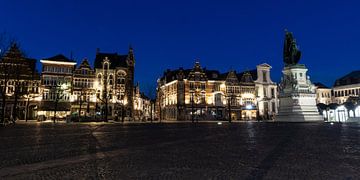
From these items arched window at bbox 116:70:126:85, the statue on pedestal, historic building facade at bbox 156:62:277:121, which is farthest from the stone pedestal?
arched window at bbox 116:70:126:85

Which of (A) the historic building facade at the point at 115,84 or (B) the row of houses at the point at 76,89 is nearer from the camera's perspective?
(B) the row of houses at the point at 76,89

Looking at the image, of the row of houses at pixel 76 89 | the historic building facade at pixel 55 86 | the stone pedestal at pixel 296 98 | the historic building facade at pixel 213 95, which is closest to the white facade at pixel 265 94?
the historic building facade at pixel 213 95

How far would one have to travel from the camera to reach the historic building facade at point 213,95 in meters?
73.8

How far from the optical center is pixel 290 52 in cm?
4062

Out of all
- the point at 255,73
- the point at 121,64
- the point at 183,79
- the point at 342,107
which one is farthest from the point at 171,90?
the point at 342,107

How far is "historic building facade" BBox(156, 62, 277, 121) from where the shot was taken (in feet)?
242

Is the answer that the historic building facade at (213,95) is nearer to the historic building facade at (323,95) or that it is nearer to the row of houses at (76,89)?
the row of houses at (76,89)

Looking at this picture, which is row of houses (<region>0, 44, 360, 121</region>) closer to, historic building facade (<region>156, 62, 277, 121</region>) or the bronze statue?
historic building facade (<region>156, 62, 277, 121</region>)

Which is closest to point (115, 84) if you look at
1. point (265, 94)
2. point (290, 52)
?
point (290, 52)

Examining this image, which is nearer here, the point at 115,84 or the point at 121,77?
the point at 115,84

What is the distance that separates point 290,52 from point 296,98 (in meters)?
8.14

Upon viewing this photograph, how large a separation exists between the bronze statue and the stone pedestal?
1961mm

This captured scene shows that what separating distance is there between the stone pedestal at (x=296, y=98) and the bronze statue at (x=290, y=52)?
1.96 m

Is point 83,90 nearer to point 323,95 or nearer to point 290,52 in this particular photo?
point 290,52
